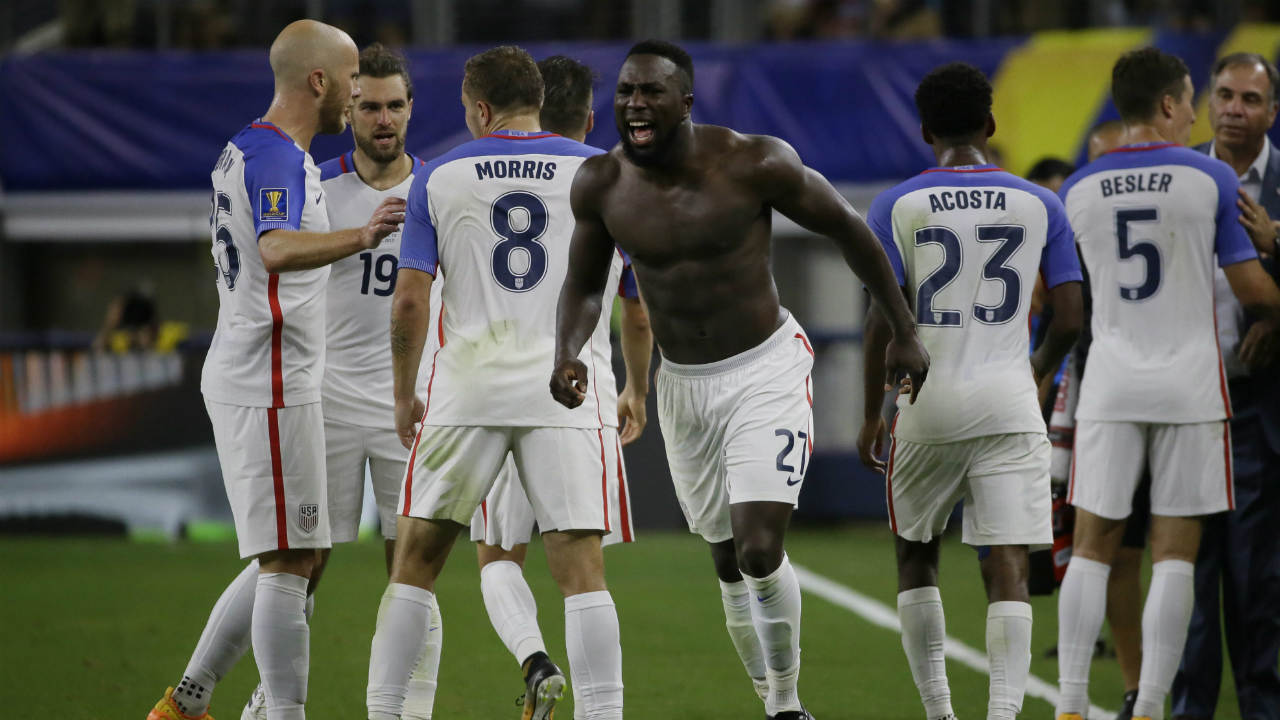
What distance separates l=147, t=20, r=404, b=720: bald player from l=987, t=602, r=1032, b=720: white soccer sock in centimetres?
216

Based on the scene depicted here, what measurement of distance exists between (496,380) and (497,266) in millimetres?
365

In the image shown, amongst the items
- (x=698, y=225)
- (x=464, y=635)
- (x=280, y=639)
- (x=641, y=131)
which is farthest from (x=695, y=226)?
(x=464, y=635)

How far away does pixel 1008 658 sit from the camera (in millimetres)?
4895

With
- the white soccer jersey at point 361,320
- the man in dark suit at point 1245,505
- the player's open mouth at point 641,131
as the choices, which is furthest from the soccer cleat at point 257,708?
the man in dark suit at point 1245,505

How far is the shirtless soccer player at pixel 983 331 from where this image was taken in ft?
16.1

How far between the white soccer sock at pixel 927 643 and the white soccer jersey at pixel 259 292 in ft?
6.77

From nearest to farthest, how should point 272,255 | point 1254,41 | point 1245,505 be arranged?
point 272,255
point 1245,505
point 1254,41

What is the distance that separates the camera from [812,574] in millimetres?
10289

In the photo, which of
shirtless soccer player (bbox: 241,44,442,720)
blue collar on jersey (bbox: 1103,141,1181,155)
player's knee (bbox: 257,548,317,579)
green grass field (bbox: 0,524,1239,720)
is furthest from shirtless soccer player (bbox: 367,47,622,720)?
blue collar on jersey (bbox: 1103,141,1181,155)

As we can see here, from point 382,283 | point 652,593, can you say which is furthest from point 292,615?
point 652,593

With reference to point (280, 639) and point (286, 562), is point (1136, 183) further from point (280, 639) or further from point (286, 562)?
point (280, 639)

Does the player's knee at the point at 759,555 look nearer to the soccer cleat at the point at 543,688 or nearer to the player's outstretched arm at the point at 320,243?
the soccer cleat at the point at 543,688

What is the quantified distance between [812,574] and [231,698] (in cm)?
488

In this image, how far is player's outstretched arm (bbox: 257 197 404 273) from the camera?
15.0 ft
